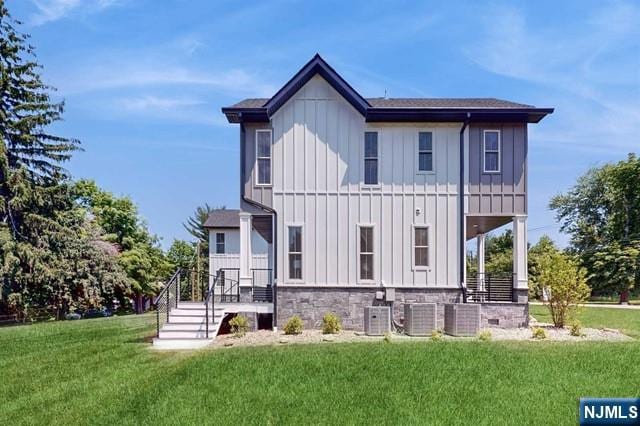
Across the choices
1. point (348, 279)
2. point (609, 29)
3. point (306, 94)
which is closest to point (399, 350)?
point (348, 279)

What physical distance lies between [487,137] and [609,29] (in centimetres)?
433

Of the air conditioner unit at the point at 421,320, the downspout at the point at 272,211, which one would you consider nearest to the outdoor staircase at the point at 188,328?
the downspout at the point at 272,211

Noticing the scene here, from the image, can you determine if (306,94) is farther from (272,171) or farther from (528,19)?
(528,19)

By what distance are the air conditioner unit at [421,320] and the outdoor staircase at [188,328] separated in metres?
4.60

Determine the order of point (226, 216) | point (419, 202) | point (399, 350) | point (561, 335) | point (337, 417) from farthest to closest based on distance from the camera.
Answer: point (226, 216) → point (419, 202) → point (561, 335) → point (399, 350) → point (337, 417)

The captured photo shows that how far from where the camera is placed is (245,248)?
1431cm

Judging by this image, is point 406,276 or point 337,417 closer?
point 337,417

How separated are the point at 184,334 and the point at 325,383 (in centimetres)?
522

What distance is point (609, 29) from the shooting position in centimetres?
1433

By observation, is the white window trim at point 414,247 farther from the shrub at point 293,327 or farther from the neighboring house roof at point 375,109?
the shrub at point 293,327

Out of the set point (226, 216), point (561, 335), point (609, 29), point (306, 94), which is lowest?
point (561, 335)

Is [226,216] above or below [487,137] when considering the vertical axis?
below

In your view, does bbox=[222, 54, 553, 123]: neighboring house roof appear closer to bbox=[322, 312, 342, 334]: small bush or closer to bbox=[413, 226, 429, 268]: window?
bbox=[413, 226, 429, 268]: window

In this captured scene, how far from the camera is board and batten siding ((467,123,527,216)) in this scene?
14.4 metres
